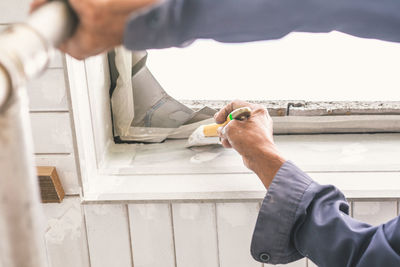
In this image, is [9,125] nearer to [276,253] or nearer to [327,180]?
[276,253]

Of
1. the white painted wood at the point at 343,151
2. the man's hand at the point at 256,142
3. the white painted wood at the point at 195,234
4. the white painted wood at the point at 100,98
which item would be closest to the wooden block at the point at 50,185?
the white painted wood at the point at 100,98

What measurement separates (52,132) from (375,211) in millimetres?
699

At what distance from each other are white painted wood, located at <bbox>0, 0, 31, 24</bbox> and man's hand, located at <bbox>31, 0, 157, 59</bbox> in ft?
1.88

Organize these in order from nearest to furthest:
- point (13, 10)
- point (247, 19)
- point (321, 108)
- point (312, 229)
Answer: point (247, 19) < point (312, 229) < point (13, 10) < point (321, 108)

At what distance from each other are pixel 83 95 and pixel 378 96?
0.73 metres

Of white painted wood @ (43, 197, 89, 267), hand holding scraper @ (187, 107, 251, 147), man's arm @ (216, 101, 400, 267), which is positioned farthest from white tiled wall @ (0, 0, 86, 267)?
man's arm @ (216, 101, 400, 267)

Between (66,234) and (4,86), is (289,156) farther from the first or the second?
(4,86)

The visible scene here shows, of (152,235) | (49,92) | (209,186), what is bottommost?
(152,235)

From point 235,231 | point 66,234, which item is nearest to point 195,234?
point 235,231

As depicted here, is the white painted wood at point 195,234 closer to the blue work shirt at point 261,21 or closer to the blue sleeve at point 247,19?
the blue work shirt at point 261,21

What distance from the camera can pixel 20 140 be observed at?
0.36 m

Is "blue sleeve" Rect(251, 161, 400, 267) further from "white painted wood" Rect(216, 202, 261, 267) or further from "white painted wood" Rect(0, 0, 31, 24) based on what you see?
"white painted wood" Rect(0, 0, 31, 24)

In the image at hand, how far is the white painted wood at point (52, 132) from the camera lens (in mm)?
1024

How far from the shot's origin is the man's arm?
2.40 feet
